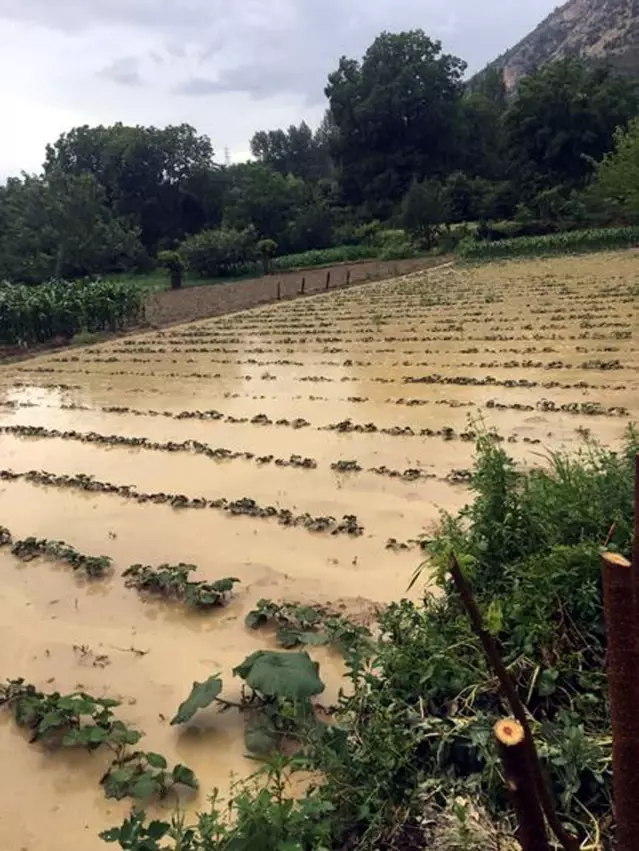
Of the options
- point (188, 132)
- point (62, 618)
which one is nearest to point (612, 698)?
point (62, 618)

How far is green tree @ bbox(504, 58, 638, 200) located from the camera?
127ft

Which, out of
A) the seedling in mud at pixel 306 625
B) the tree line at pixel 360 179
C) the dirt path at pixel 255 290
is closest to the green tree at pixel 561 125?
the tree line at pixel 360 179

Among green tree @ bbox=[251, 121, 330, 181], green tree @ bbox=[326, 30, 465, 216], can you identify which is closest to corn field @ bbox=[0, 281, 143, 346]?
green tree @ bbox=[326, 30, 465, 216]

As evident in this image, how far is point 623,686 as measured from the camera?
3.43 feet

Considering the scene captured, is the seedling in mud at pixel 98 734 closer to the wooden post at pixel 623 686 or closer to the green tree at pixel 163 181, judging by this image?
the wooden post at pixel 623 686

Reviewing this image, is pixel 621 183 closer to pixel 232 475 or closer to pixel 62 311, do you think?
pixel 62 311

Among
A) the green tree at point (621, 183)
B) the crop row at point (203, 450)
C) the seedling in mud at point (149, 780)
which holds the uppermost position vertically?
the green tree at point (621, 183)

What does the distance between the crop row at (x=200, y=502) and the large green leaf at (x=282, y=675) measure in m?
1.83

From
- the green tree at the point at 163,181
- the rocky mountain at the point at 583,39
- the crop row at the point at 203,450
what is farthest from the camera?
the rocky mountain at the point at 583,39

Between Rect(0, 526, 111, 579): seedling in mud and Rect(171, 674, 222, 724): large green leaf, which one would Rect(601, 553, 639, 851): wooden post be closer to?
Rect(171, 674, 222, 724): large green leaf

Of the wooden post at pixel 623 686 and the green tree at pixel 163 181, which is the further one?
the green tree at pixel 163 181

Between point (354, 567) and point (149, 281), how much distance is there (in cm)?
3016

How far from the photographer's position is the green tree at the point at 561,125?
38781 mm

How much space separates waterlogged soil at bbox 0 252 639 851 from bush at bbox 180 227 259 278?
19.0 meters
